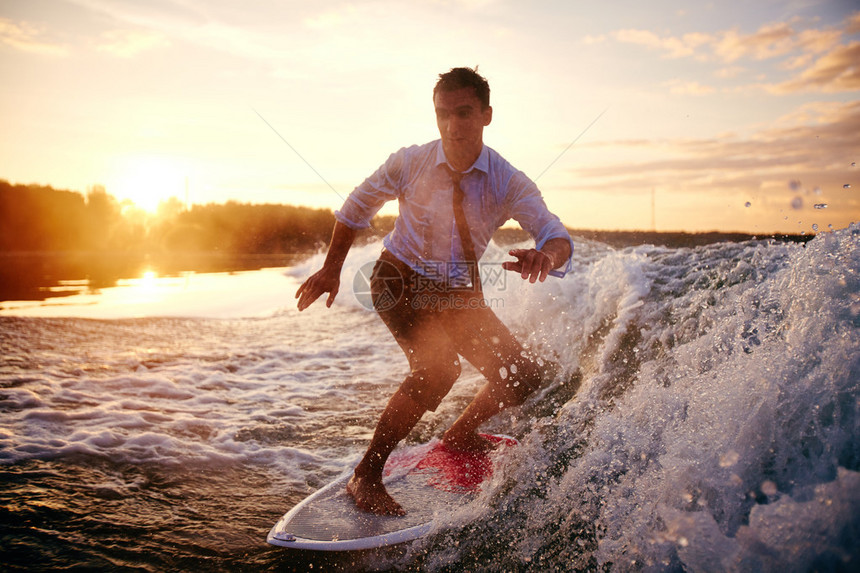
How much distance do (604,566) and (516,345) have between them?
1356mm

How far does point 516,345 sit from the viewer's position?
3.21 meters

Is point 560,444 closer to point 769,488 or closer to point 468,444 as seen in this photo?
point 468,444

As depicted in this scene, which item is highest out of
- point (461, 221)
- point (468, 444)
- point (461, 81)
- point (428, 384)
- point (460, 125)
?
point (461, 81)

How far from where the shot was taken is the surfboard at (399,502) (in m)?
2.47

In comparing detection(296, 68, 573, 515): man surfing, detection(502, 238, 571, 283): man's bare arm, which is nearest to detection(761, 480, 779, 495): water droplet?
detection(502, 238, 571, 283): man's bare arm

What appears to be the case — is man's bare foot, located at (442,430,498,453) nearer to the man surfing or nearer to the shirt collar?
the man surfing

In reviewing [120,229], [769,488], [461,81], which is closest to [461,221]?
[461,81]

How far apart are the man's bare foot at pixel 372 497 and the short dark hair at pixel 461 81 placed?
7.55 ft

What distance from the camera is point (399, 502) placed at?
2.93 metres

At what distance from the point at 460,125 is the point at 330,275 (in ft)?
3.79

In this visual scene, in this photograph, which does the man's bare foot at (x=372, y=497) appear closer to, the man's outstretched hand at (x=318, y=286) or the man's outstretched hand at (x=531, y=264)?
the man's outstretched hand at (x=318, y=286)

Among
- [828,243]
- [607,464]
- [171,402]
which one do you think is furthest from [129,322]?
[828,243]

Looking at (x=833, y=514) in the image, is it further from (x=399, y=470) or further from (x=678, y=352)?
(x=399, y=470)

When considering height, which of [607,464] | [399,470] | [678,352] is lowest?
[399,470]
